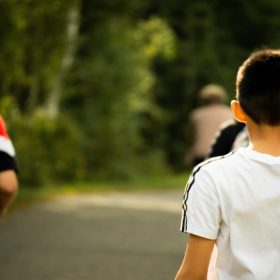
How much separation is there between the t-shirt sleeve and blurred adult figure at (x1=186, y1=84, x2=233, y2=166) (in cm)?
604

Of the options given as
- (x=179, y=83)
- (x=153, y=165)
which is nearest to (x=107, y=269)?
(x=153, y=165)

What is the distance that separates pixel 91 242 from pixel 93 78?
17.7 metres

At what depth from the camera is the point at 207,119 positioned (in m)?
9.52

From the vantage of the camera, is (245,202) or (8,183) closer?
(245,202)

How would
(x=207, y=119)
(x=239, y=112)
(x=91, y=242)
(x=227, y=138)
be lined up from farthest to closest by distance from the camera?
1. (x=91, y=242)
2. (x=207, y=119)
3. (x=227, y=138)
4. (x=239, y=112)

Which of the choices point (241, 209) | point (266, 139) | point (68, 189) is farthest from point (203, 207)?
point (68, 189)

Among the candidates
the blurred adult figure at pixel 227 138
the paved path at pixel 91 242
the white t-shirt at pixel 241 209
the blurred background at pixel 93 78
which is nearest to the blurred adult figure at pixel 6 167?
the white t-shirt at pixel 241 209

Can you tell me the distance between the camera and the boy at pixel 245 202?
270cm

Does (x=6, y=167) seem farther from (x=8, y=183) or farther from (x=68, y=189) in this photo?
(x=68, y=189)

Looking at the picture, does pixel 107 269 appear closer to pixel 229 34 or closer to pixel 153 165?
pixel 153 165

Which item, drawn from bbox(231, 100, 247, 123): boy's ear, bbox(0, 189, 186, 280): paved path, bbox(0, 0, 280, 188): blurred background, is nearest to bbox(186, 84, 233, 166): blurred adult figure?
bbox(0, 0, 280, 188): blurred background

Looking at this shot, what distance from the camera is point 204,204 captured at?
2.69 m

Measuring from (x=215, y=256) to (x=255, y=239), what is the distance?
16 cm

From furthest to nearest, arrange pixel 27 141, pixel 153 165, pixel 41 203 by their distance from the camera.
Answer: pixel 153 165
pixel 27 141
pixel 41 203
